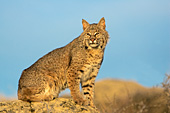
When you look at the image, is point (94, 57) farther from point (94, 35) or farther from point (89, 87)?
point (89, 87)

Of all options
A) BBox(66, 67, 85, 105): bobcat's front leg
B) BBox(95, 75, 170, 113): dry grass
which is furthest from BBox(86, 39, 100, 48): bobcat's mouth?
BBox(95, 75, 170, 113): dry grass

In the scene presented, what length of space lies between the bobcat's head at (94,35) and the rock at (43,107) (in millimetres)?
1562

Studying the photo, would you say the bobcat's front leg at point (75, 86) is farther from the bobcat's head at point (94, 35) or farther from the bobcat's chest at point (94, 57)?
the bobcat's head at point (94, 35)

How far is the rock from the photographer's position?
595 cm

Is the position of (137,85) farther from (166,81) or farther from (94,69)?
(94,69)

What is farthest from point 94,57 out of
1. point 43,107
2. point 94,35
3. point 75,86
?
point 43,107

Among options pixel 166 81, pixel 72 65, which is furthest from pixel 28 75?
pixel 166 81

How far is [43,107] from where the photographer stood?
238 inches

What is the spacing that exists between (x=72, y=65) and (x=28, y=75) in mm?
1081

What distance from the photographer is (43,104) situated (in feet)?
20.1

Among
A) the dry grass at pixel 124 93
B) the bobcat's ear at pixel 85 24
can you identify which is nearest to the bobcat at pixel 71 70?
the bobcat's ear at pixel 85 24

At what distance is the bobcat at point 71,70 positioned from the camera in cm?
639

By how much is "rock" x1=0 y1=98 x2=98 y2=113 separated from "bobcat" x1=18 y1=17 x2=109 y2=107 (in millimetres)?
175

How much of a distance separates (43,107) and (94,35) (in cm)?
220
